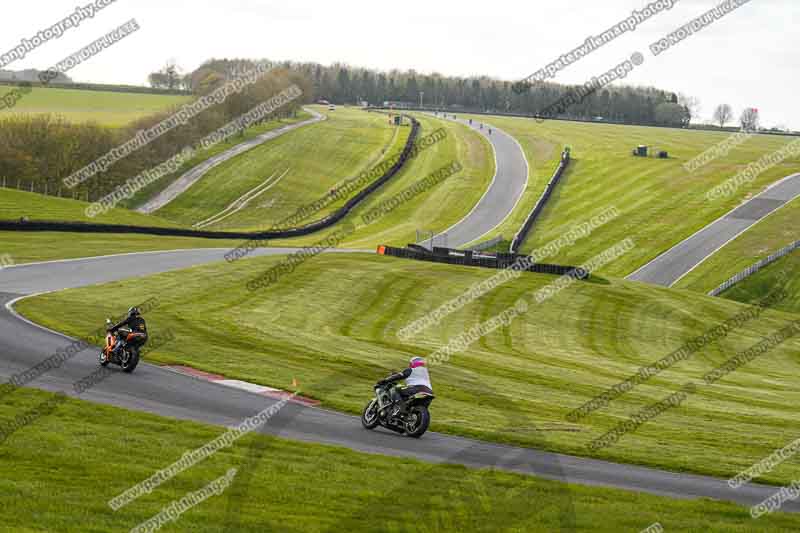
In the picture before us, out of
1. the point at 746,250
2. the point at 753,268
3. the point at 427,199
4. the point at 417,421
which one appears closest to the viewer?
the point at 417,421

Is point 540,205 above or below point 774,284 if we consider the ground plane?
above

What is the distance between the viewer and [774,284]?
6644 cm

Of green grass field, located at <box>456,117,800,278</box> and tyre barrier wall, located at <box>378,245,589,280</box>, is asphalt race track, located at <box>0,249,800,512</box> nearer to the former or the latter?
tyre barrier wall, located at <box>378,245,589,280</box>

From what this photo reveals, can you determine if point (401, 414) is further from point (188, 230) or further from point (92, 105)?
point (92, 105)

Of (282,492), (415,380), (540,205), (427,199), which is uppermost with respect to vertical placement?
(415,380)

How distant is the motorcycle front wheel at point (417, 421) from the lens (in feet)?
60.8

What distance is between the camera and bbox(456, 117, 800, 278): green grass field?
81938mm

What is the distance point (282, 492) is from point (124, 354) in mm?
10100

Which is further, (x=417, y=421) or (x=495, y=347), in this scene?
(x=495, y=347)

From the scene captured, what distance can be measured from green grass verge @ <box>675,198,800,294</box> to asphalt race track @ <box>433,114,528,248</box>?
2012 centimetres

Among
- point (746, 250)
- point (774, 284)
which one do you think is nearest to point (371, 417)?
point (774, 284)

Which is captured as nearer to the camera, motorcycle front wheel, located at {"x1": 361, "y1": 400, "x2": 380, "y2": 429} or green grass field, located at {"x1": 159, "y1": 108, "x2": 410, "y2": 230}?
motorcycle front wheel, located at {"x1": 361, "y1": 400, "x2": 380, "y2": 429}

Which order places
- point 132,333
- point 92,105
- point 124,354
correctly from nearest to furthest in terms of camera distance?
1. point 124,354
2. point 132,333
3. point 92,105

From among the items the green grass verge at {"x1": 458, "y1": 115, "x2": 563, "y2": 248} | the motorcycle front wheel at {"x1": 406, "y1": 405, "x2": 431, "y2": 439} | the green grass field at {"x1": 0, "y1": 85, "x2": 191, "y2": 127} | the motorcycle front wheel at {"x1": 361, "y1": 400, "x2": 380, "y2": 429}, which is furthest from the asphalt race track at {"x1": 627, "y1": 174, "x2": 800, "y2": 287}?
the green grass field at {"x1": 0, "y1": 85, "x2": 191, "y2": 127}
